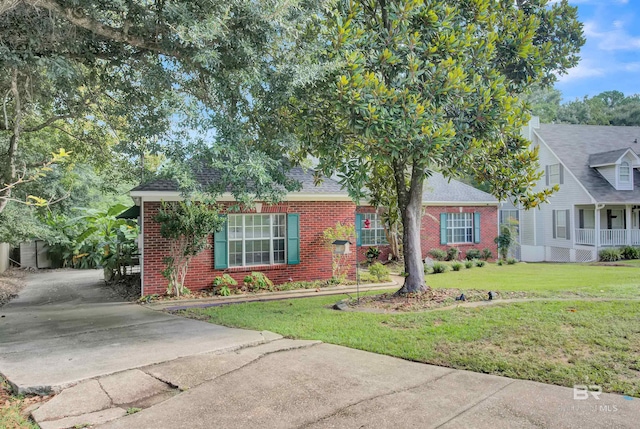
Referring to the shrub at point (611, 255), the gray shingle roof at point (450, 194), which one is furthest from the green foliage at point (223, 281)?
the shrub at point (611, 255)

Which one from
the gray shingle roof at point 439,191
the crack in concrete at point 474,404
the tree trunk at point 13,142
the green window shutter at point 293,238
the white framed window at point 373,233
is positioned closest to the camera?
the crack in concrete at point 474,404

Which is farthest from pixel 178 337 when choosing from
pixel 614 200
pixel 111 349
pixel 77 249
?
pixel 614 200

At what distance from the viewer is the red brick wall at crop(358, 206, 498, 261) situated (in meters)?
19.2

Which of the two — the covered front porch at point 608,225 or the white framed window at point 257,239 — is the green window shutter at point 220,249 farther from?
the covered front porch at point 608,225

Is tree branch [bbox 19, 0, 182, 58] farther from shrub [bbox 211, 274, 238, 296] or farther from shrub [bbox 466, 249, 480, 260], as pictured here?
shrub [bbox 466, 249, 480, 260]

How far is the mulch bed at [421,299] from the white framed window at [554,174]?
15.4 metres

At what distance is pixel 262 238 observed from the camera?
12.7 meters

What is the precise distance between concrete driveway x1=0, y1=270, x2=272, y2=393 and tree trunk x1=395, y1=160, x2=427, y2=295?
4.20 meters

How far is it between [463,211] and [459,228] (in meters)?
0.83

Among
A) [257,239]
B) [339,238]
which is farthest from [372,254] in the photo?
[257,239]

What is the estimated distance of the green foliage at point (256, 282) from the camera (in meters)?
12.0

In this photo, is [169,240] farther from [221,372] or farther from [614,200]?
[614,200]

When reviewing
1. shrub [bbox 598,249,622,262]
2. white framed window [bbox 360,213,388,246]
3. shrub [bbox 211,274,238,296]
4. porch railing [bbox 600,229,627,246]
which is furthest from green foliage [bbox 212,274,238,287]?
porch railing [bbox 600,229,627,246]

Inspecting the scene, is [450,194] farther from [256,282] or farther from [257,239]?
[256,282]
